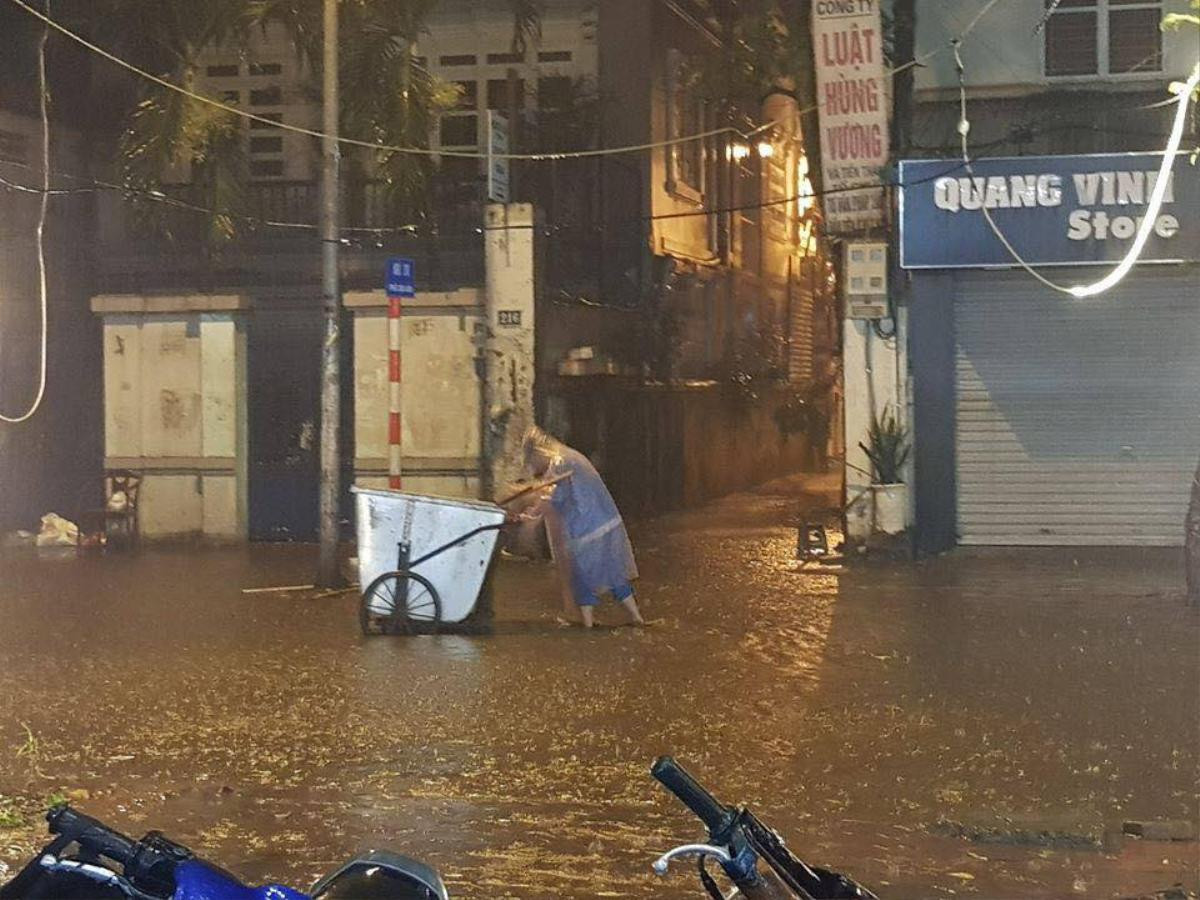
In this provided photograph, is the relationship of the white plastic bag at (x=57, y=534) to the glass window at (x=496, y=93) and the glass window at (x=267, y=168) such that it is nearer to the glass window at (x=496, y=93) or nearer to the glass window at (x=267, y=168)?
the glass window at (x=267, y=168)

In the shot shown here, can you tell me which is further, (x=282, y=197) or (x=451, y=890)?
(x=282, y=197)

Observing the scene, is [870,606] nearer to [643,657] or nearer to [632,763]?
[643,657]

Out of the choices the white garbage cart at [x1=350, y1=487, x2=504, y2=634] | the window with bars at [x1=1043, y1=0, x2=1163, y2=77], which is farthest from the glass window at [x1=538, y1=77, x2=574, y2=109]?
the white garbage cart at [x1=350, y1=487, x2=504, y2=634]

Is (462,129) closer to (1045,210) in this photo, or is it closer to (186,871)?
(1045,210)

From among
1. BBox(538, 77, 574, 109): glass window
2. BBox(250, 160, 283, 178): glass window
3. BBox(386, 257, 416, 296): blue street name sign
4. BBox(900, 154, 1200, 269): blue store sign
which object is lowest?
BBox(386, 257, 416, 296): blue street name sign

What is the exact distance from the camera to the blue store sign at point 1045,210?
48.7 ft

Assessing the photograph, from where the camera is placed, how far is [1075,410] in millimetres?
15945

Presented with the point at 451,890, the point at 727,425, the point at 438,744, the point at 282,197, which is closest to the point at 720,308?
the point at 727,425

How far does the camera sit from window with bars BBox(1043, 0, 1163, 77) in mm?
15461

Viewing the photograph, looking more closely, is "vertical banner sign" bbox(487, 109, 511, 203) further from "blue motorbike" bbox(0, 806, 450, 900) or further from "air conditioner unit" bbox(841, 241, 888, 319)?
"blue motorbike" bbox(0, 806, 450, 900)

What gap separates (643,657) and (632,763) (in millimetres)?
2762

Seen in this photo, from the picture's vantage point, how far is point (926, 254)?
15477 mm

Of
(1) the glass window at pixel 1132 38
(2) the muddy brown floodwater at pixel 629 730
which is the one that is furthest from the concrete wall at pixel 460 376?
(1) the glass window at pixel 1132 38

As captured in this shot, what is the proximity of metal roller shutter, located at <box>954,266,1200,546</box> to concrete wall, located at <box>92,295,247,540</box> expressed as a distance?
8187mm
